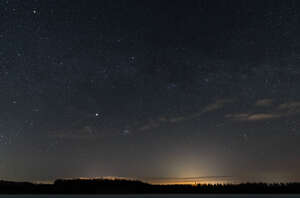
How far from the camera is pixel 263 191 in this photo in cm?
19312

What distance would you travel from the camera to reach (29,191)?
199 m

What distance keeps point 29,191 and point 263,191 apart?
13218 cm
